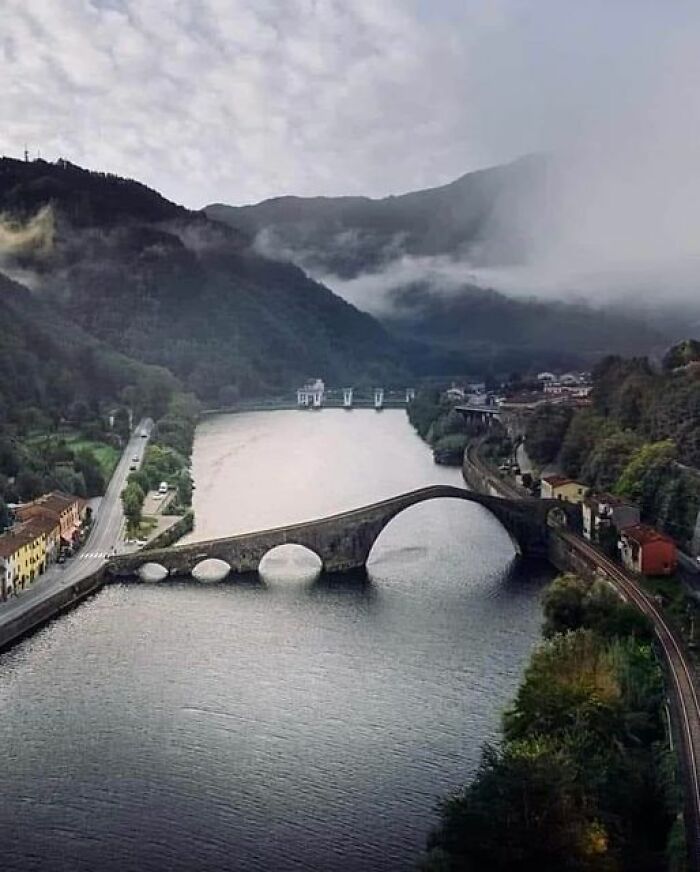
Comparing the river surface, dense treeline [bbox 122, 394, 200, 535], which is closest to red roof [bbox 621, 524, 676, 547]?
the river surface

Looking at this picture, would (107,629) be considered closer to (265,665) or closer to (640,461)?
(265,665)

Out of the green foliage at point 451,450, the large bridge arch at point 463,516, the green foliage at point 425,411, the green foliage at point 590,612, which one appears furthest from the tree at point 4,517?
the green foliage at point 425,411

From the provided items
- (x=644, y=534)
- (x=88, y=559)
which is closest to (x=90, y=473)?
(x=88, y=559)

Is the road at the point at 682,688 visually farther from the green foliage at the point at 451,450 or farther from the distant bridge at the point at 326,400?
the distant bridge at the point at 326,400

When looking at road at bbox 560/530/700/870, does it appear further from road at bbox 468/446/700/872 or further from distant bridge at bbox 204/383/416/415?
distant bridge at bbox 204/383/416/415

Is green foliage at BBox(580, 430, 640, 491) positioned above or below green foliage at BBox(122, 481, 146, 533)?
above

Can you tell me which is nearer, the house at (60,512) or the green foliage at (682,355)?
the house at (60,512)
